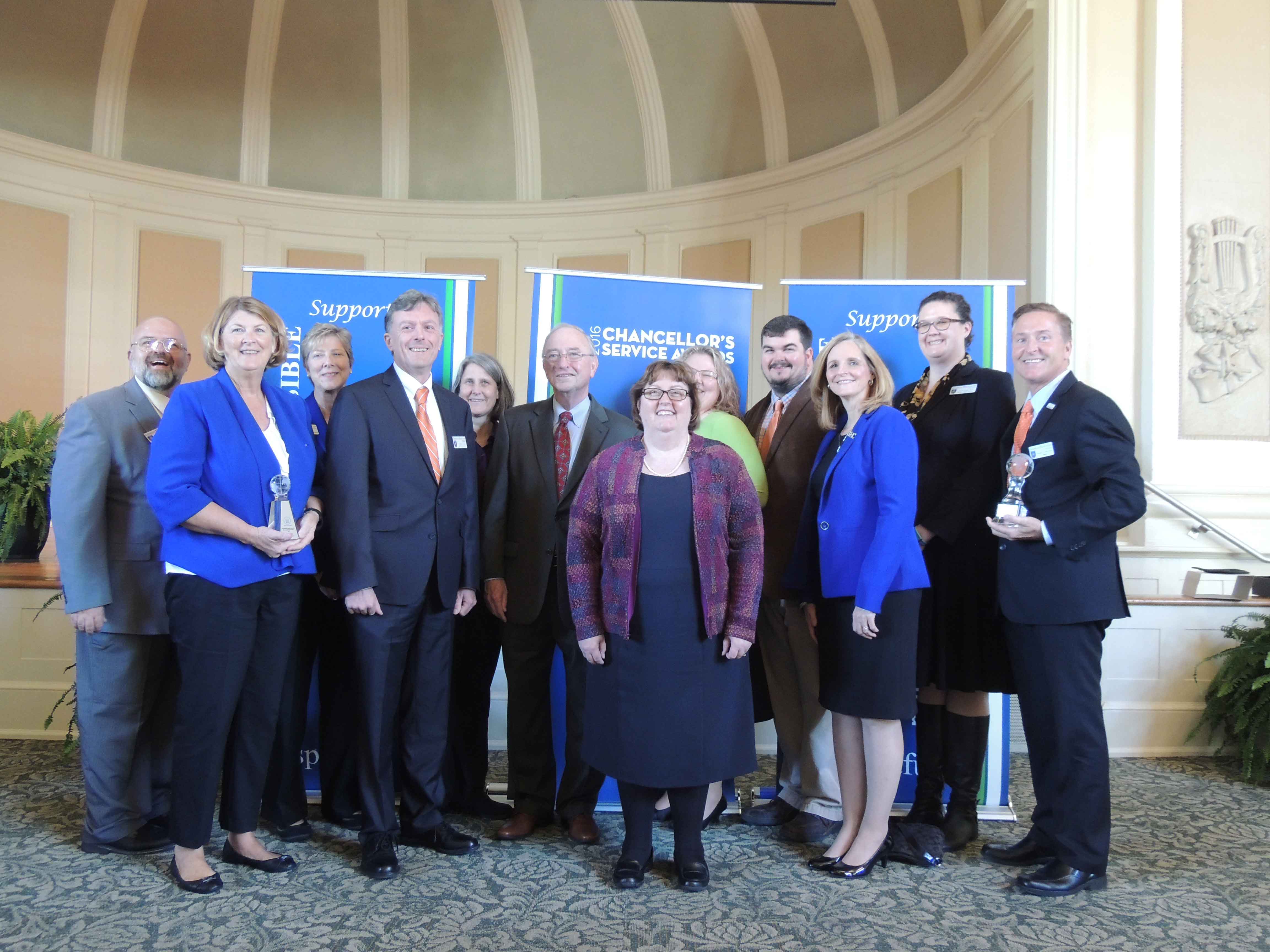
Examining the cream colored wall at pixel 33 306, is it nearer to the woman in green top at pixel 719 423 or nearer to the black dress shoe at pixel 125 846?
the black dress shoe at pixel 125 846

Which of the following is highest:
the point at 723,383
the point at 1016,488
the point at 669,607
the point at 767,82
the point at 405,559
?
the point at 767,82

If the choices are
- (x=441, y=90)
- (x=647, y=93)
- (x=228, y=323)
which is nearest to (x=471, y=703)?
(x=228, y=323)

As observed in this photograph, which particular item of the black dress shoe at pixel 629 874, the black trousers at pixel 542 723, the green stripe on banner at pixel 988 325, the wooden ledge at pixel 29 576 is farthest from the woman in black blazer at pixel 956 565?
the wooden ledge at pixel 29 576

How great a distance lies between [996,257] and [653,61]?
4.66 metres

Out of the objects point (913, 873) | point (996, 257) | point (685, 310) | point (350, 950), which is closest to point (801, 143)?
point (996, 257)

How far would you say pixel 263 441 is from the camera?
2.67m

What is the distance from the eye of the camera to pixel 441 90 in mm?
9797

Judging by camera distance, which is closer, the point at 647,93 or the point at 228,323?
the point at 228,323

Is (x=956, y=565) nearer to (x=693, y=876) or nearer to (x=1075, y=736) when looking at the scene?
(x=1075, y=736)

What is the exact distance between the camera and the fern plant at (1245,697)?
3.90m

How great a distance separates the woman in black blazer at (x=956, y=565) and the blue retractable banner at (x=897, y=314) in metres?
0.54

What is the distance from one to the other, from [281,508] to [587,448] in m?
1.00

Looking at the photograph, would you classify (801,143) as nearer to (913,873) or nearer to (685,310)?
(685,310)

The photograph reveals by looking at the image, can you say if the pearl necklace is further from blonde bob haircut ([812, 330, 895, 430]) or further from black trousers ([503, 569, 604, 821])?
black trousers ([503, 569, 604, 821])
